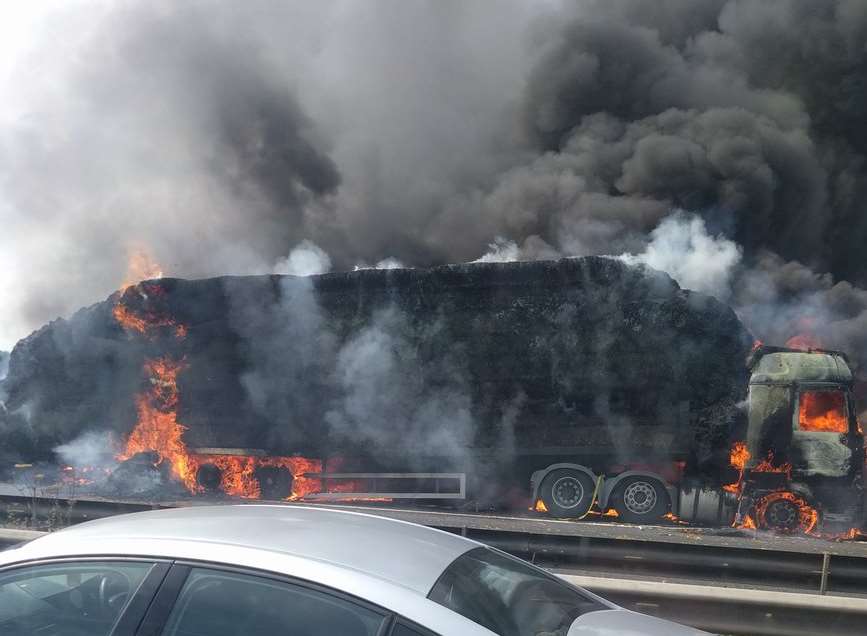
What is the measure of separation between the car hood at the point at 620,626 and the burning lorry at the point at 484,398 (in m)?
8.62

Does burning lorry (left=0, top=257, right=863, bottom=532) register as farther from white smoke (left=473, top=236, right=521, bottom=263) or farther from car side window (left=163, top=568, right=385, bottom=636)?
car side window (left=163, top=568, right=385, bottom=636)

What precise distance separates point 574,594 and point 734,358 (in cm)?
943

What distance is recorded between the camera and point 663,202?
20.4m

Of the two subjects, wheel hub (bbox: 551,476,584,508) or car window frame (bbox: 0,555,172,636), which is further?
wheel hub (bbox: 551,476,584,508)

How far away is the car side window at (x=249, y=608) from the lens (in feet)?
6.50

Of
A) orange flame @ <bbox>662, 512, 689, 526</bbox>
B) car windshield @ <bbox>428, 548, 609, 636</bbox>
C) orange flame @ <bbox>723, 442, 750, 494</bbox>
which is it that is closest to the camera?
car windshield @ <bbox>428, 548, 609, 636</bbox>

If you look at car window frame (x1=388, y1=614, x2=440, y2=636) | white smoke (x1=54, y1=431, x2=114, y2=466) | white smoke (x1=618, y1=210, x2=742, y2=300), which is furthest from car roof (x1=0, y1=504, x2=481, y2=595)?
white smoke (x1=54, y1=431, x2=114, y2=466)

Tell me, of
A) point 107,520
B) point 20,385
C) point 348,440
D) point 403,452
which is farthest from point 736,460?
point 20,385

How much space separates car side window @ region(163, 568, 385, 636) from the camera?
1980mm

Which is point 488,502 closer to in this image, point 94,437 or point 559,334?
point 559,334

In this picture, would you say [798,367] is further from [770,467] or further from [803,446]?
[770,467]

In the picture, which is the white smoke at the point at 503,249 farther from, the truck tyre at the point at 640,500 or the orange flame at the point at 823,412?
the orange flame at the point at 823,412

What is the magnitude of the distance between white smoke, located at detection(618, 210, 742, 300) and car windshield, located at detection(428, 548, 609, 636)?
40.6 feet

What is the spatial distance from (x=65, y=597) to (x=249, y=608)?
2.13 ft
